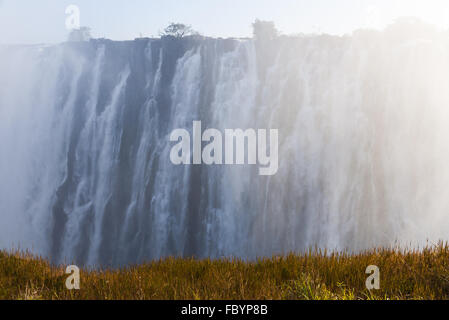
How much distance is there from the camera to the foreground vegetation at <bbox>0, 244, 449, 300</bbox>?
4.10 m

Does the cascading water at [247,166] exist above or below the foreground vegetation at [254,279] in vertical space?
above

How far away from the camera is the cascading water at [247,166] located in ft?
76.4

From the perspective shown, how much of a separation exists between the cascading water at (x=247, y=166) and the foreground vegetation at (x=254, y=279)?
17.0 meters

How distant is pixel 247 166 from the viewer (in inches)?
990

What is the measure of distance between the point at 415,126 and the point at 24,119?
29.4 m

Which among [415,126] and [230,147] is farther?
[230,147]

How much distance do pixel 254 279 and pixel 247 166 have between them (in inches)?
813

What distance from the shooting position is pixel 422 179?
23.9m

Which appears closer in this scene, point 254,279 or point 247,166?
point 254,279

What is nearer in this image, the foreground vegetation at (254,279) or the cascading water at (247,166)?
the foreground vegetation at (254,279)

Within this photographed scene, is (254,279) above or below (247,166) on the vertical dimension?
below
